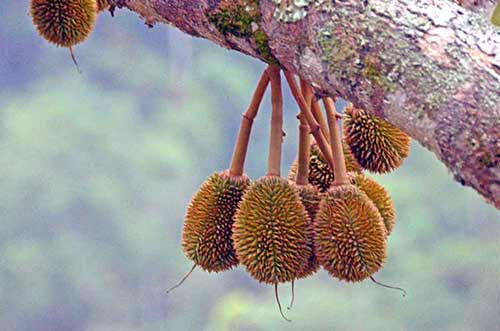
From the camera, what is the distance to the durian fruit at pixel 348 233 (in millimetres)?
1084

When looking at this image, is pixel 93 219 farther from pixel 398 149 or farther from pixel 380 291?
pixel 398 149

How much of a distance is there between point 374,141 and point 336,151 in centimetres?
12

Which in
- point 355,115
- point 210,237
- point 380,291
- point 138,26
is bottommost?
point 380,291

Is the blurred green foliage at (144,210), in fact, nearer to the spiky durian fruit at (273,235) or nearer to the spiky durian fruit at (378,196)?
the spiky durian fruit at (378,196)

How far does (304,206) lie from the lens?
114 cm

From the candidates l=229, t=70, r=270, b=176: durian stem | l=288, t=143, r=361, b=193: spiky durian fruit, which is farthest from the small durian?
l=288, t=143, r=361, b=193: spiky durian fruit

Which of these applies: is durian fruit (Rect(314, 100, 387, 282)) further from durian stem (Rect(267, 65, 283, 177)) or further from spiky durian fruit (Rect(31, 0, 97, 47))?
spiky durian fruit (Rect(31, 0, 97, 47))

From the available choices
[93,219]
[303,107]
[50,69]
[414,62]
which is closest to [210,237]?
[303,107]

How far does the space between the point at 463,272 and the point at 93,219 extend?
1.64m

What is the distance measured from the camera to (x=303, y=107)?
3.89 feet

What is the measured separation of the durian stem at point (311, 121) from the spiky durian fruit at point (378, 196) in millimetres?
53

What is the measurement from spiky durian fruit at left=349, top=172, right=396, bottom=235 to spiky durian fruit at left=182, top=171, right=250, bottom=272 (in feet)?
0.60

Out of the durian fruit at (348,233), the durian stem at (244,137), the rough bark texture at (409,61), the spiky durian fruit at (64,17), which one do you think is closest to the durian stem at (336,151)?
the durian fruit at (348,233)

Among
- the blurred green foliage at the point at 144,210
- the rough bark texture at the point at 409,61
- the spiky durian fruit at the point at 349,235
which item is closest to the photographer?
the rough bark texture at the point at 409,61
